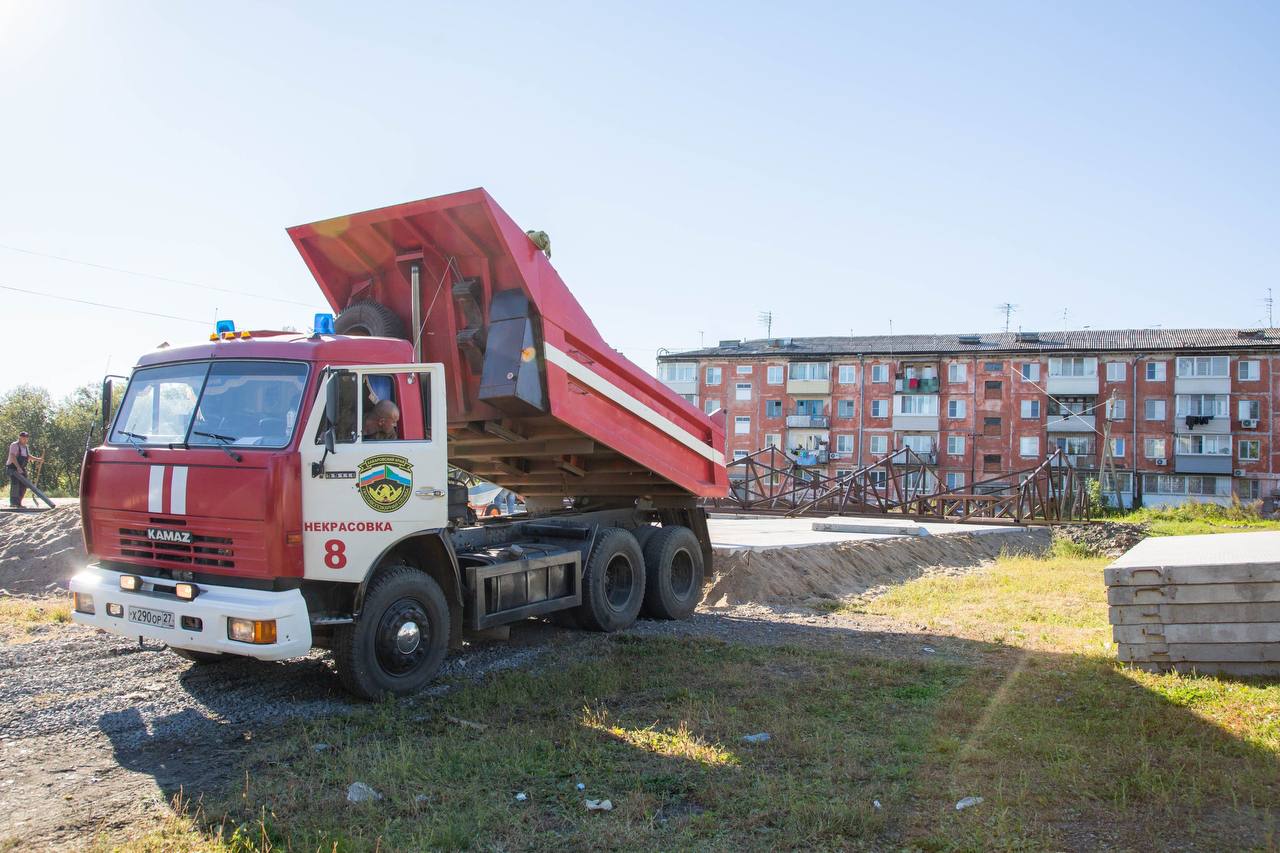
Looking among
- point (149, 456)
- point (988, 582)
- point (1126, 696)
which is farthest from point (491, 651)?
point (988, 582)

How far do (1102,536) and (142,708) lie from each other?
21692 millimetres

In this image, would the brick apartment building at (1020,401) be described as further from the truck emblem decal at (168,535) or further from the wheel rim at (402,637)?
the truck emblem decal at (168,535)

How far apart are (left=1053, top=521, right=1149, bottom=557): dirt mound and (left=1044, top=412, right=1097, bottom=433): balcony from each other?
35.2m

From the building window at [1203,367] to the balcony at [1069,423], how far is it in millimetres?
6062

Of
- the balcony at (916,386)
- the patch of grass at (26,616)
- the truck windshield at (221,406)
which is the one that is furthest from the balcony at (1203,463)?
the truck windshield at (221,406)

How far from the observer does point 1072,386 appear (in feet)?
188

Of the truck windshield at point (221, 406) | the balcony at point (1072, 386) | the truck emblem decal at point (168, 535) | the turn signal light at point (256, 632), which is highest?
the balcony at point (1072, 386)

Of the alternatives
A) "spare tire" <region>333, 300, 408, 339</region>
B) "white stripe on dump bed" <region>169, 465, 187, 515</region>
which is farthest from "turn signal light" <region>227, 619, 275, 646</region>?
"spare tire" <region>333, 300, 408, 339</region>

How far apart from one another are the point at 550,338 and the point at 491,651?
3119 mm

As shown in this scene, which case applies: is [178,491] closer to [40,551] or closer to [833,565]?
[40,551]

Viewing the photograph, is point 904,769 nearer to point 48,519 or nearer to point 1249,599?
point 1249,599

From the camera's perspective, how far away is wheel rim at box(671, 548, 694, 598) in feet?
35.9

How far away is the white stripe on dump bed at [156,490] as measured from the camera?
244 inches

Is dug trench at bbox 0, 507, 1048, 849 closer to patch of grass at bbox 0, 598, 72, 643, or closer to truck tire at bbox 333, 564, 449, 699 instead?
patch of grass at bbox 0, 598, 72, 643
